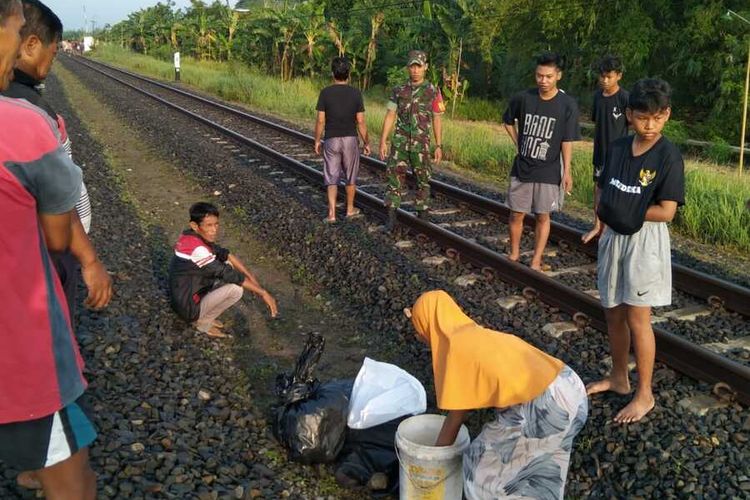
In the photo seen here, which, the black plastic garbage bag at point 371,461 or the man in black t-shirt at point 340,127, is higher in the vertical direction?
the man in black t-shirt at point 340,127

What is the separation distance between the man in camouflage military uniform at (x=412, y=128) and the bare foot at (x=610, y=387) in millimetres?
3693

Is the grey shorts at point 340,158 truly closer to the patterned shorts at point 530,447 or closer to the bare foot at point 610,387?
the bare foot at point 610,387

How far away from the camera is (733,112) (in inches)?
737

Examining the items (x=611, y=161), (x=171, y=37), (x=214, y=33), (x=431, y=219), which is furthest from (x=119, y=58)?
(x=611, y=161)

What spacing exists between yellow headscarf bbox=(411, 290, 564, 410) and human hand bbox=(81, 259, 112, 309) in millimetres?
1285

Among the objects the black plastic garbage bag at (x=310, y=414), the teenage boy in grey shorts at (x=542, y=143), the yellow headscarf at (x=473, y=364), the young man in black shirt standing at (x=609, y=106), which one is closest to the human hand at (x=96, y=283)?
the yellow headscarf at (x=473, y=364)

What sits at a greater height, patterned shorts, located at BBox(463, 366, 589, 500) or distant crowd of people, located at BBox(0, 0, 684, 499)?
distant crowd of people, located at BBox(0, 0, 684, 499)

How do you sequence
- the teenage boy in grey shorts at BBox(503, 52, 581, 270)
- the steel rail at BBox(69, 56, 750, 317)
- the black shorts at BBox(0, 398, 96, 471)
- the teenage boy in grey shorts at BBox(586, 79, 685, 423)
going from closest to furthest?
the black shorts at BBox(0, 398, 96, 471) → the teenage boy in grey shorts at BBox(586, 79, 685, 423) → the steel rail at BBox(69, 56, 750, 317) → the teenage boy in grey shorts at BBox(503, 52, 581, 270)

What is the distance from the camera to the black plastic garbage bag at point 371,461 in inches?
142

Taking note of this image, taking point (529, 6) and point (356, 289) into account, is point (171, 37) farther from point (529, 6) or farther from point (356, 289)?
point (356, 289)

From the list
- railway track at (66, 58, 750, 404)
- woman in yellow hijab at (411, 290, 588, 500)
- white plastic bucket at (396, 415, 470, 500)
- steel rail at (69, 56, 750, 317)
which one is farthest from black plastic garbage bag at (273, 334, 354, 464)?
steel rail at (69, 56, 750, 317)

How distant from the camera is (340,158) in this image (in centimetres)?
799

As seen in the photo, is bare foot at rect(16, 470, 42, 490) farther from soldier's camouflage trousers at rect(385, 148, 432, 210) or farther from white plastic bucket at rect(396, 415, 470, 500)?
soldier's camouflage trousers at rect(385, 148, 432, 210)

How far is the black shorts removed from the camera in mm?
2113
